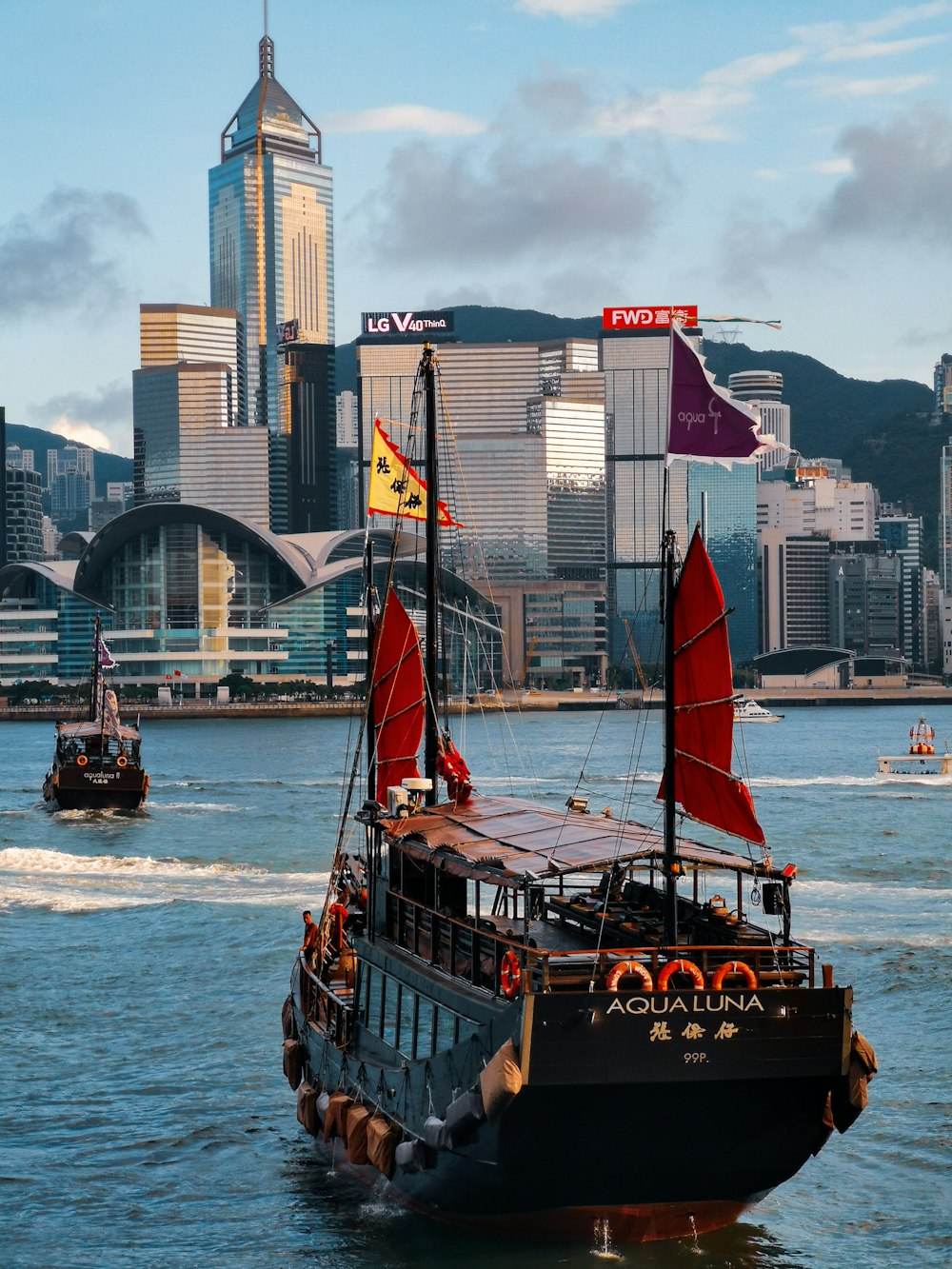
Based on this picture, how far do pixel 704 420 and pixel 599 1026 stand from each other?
6.48 meters

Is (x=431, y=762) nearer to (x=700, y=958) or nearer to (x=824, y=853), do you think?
(x=700, y=958)

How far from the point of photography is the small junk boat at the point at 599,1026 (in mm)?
16531

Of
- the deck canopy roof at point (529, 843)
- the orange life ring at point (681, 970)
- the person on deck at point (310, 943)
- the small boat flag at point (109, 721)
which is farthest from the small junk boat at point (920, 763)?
the orange life ring at point (681, 970)

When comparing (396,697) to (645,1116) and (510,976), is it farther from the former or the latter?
(645,1116)

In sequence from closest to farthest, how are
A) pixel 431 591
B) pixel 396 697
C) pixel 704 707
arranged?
pixel 704 707 → pixel 431 591 → pixel 396 697

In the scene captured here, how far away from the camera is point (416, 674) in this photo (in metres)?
30.4

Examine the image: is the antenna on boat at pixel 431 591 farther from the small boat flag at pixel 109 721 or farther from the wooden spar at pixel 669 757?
the small boat flag at pixel 109 721

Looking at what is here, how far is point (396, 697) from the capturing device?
30.5 meters

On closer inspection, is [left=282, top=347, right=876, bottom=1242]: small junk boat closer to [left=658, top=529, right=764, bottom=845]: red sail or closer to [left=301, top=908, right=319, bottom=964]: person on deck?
[left=658, top=529, right=764, bottom=845]: red sail

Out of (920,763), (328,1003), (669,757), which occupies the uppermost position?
(669,757)

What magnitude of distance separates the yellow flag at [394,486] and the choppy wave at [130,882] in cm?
1310

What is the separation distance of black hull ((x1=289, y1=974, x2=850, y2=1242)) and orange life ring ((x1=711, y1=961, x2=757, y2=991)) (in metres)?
0.29

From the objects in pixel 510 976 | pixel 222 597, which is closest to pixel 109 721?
pixel 510 976

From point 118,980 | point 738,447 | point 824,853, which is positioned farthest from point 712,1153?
point 824,853
